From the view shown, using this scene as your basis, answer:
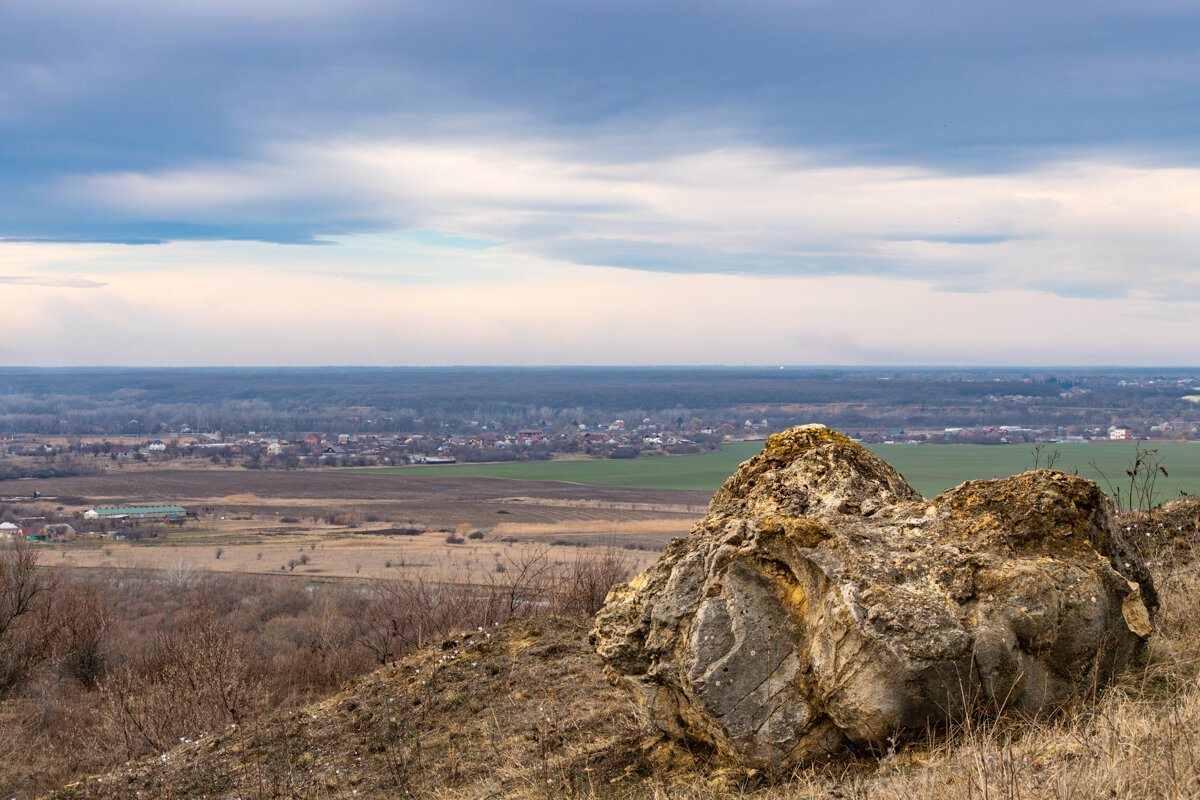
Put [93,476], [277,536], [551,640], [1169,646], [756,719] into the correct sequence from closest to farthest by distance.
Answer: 1. [756,719]
2. [1169,646]
3. [551,640]
4. [277,536]
5. [93,476]

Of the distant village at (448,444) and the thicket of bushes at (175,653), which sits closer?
the thicket of bushes at (175,653)

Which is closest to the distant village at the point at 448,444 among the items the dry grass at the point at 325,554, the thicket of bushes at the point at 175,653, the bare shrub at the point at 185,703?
the dry grass at the point at 325,554

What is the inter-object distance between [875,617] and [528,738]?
373 cm

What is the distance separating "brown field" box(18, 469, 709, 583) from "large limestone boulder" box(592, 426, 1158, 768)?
28.1 meters

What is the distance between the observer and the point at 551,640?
→ 36.9 feet

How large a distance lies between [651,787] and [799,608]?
1612mm

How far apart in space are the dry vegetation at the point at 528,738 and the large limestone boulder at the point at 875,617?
0.82ft

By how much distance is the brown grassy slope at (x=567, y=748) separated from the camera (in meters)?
4.58

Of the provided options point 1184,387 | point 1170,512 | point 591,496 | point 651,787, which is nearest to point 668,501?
point 591,496

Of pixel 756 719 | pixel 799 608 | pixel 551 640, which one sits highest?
pixel 799 608

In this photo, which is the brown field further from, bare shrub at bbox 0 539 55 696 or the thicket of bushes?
bare shrub at bbox 0 539 55 696

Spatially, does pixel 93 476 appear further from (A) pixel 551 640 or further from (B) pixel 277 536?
(A) pixel 551 640

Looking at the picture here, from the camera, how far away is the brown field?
56.3 metres

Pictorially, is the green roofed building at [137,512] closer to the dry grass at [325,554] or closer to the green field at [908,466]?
the dry grass at [325,554]
